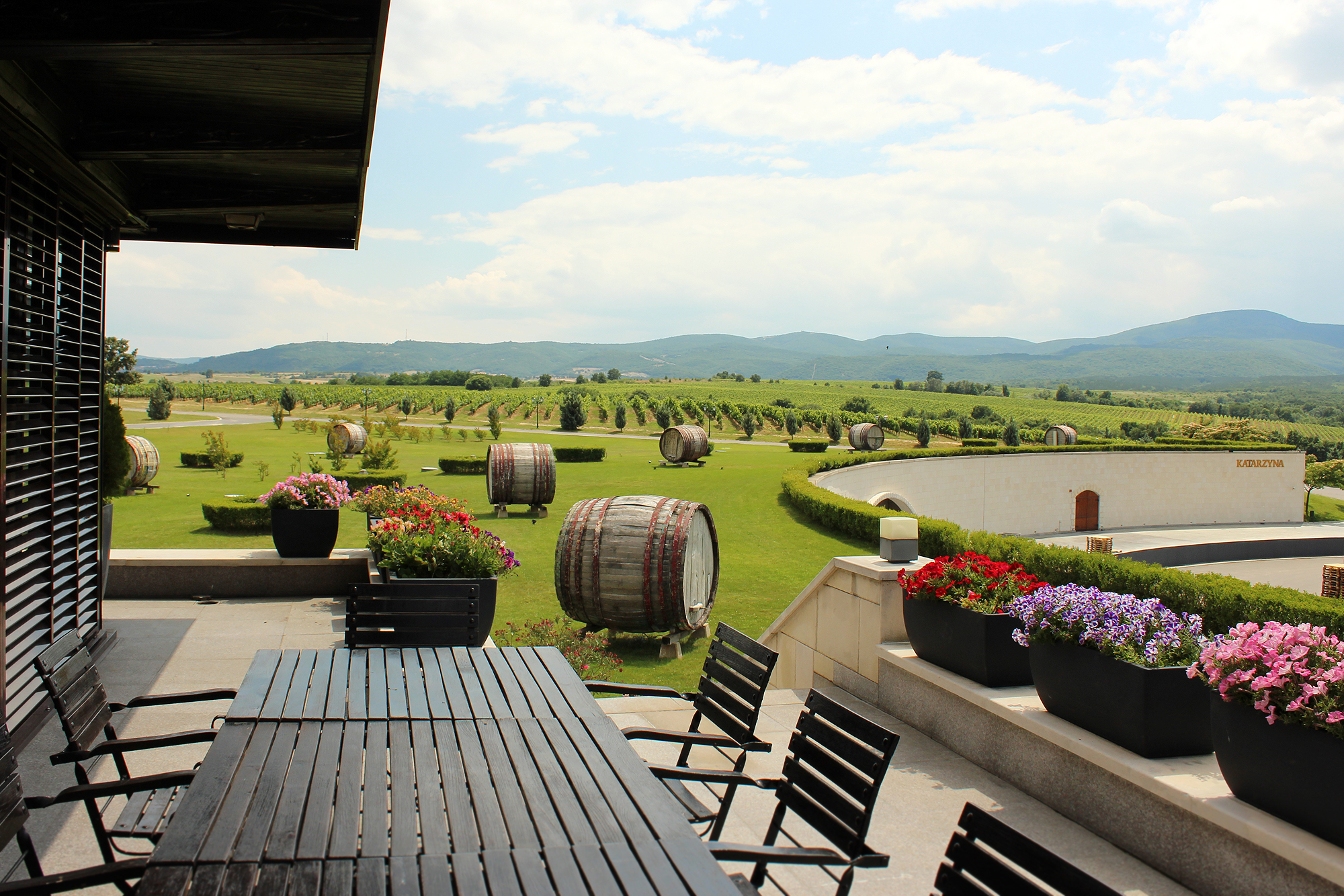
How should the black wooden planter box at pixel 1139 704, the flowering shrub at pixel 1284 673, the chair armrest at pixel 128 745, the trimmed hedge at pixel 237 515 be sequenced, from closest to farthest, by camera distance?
the flowering shrub at pixel 1284 673, the chair armrest at pixel 128 745, the black wooden planter box at pixel 1139 704, the trimmed hedge at pixel 237 515

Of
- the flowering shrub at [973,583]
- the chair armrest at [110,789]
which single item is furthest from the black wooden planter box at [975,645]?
the chair armrest at [110,789]

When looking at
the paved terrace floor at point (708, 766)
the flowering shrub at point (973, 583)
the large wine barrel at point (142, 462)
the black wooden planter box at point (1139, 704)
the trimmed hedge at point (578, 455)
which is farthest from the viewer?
the trimmed hedge at point (578, 455)

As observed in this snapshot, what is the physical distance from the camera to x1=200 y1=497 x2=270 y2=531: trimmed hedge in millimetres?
15719

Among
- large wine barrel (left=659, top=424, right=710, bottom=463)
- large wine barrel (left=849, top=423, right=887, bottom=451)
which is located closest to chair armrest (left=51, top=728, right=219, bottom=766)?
large wine barrel (left=659, top=424, right=710, bottom=463)

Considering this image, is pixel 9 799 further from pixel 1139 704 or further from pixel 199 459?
pixel 199 459

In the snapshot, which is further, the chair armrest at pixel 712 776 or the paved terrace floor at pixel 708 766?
the paved terrace floor at pixel 708 766

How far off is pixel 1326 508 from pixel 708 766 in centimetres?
4652

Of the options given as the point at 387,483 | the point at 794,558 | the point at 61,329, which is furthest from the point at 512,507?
the point at 61,329

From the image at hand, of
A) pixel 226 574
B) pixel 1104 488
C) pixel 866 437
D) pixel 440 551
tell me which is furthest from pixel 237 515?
pixel 1104 488

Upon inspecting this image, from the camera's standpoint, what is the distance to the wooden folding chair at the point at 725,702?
10.8 feet

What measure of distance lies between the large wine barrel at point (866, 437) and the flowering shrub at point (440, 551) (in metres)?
35.0

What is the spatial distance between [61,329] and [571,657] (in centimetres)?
458

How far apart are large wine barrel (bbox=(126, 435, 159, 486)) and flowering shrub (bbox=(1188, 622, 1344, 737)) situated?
2226cm

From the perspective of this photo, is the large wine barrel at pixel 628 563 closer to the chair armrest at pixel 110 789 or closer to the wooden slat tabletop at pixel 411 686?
the wooden slat tabletop at pixel 411 686
